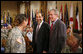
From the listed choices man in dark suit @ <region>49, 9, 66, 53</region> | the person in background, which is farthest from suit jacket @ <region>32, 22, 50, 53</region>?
the person in background

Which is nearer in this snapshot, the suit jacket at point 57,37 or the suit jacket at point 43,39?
the suit jacket at point 57,37

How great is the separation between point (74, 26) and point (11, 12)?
7.96 meters

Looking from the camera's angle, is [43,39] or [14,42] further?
[43,39]

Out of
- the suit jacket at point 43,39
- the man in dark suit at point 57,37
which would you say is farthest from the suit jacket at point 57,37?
the suit jacket at point 43,39

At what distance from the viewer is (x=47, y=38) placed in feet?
8.71

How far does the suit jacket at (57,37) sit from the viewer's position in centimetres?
232

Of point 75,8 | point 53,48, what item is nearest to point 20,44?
point 53,48

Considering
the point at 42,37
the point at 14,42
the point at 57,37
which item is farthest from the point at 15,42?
the point at 42,37

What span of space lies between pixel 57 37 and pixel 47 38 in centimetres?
33

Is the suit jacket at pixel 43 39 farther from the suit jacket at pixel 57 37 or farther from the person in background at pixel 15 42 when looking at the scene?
the person in background at pixel 15 42

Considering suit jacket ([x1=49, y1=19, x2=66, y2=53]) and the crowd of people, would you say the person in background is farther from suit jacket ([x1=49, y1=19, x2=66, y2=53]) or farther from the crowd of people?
suit jacket ([x1=49, y1=19, x2=66, y2=53])

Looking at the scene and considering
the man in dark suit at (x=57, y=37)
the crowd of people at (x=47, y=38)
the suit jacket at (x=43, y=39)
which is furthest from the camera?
the suit jacket at (x=43, y=39)

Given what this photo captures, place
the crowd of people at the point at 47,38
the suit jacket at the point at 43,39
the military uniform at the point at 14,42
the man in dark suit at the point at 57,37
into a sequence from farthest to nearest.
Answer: the suit jacket at the point at 43,39, the man in dark suit at the point at 57,37, the military uniform at the point at 14,42, the crowd of people at the point at 47,38

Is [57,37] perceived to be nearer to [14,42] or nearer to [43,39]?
[43,39]
